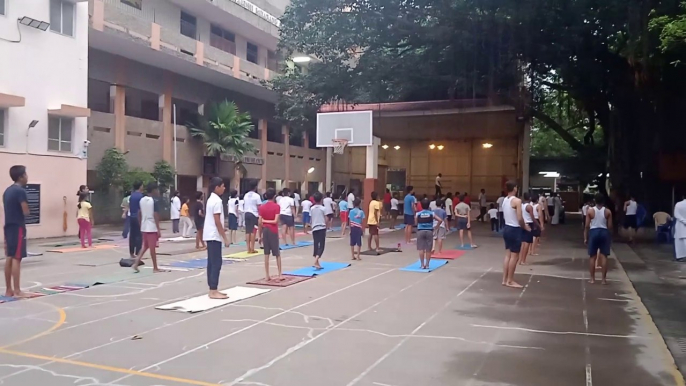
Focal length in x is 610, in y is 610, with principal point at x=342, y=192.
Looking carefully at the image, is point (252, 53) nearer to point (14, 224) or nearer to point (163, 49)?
point (163, 49)

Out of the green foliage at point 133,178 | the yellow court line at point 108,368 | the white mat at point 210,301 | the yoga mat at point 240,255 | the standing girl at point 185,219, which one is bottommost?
the yellow court line at point 108,368

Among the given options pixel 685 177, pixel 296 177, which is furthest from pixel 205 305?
pixel 296 177

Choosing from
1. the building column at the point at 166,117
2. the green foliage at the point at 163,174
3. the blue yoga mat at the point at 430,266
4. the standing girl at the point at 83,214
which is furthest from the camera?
the building column at the point at 166,117

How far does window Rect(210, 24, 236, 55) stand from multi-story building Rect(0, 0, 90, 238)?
10090 millimetres

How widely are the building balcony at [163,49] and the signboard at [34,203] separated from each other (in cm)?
589

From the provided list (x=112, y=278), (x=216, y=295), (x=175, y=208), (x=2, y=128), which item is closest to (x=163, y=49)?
(x=2, y=128)

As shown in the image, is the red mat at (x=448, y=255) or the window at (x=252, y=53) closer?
the red mat at (x=448, y=255)

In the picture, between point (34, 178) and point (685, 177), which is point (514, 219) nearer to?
point (685, 177)

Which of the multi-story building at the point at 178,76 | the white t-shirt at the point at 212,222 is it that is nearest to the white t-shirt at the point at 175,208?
the multi-story building at the point at 178,76

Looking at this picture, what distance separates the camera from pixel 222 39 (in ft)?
101

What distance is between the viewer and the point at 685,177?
2077cm

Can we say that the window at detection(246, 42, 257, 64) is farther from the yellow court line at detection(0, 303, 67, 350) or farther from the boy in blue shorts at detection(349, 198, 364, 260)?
the yellow court line at detection(0, 303, 67, 350)

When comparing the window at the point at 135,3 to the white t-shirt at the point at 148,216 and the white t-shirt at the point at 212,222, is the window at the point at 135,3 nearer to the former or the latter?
the white t-shirt at the point at 148,216

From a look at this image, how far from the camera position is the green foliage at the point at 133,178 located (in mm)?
23328
